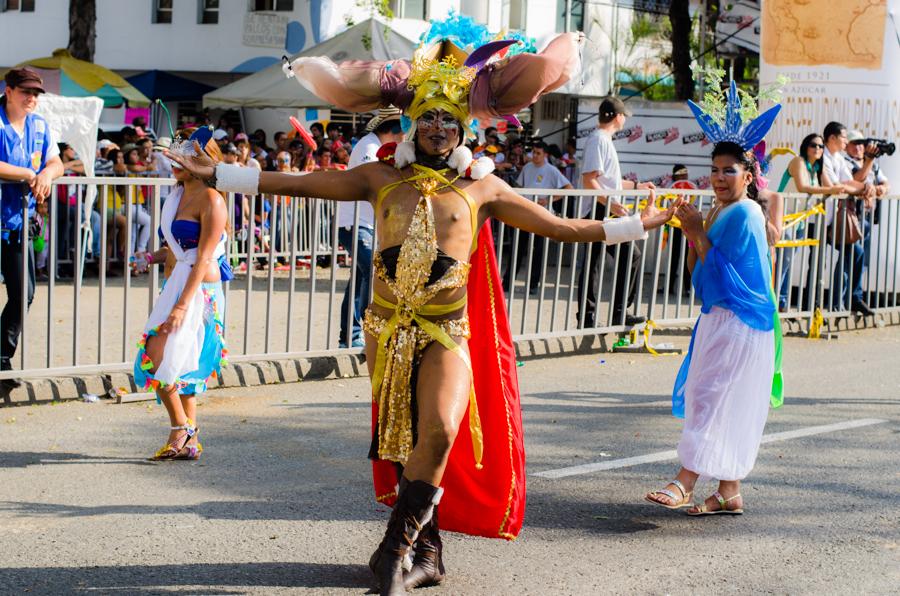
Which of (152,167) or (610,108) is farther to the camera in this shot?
(152,167)

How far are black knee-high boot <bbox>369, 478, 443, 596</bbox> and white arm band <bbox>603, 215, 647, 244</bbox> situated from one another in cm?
125

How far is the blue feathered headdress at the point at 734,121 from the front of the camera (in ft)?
21.0

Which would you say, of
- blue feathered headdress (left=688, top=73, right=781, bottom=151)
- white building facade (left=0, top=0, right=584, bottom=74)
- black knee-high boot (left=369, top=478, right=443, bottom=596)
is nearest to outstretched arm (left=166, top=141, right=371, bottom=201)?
black knee-high boot (left=369, top=478, right=443, bottom=596)

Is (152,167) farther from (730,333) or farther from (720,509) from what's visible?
(720,509)

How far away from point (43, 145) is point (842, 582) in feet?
19.3

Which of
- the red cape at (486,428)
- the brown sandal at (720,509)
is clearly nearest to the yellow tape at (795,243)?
the brown sandal at (720,509)

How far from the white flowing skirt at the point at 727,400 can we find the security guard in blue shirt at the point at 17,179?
14.6 feet

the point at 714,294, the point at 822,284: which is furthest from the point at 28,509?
the point at 822,284

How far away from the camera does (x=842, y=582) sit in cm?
545

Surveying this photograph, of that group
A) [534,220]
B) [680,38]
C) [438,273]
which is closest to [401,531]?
[438,273]

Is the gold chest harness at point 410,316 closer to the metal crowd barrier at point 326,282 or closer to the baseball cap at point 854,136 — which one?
the metal crowd barrier at point 326,282

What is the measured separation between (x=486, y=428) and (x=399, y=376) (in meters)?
0.48

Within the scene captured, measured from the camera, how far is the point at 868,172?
14.0 m

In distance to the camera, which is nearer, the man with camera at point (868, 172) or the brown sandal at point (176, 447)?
the brown sandal at point (176, 447)
